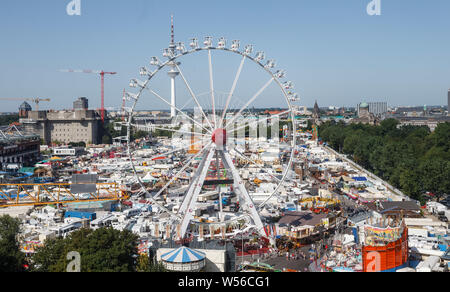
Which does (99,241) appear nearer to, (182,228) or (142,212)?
(182,228)

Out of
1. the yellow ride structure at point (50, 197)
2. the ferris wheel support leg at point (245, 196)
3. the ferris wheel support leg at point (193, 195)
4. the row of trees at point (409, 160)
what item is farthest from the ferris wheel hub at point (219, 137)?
the row of trees at point (409, 160)

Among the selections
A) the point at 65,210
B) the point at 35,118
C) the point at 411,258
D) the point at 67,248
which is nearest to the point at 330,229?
the point at 411,258

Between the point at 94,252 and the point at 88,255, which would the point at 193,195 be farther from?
the point at 88,255

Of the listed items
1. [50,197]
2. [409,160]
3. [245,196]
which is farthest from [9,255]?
[409,160]

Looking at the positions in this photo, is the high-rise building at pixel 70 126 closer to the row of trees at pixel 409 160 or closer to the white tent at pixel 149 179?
the row of trees at pixel 409 160

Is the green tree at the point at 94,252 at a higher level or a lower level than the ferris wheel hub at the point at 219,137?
lower
